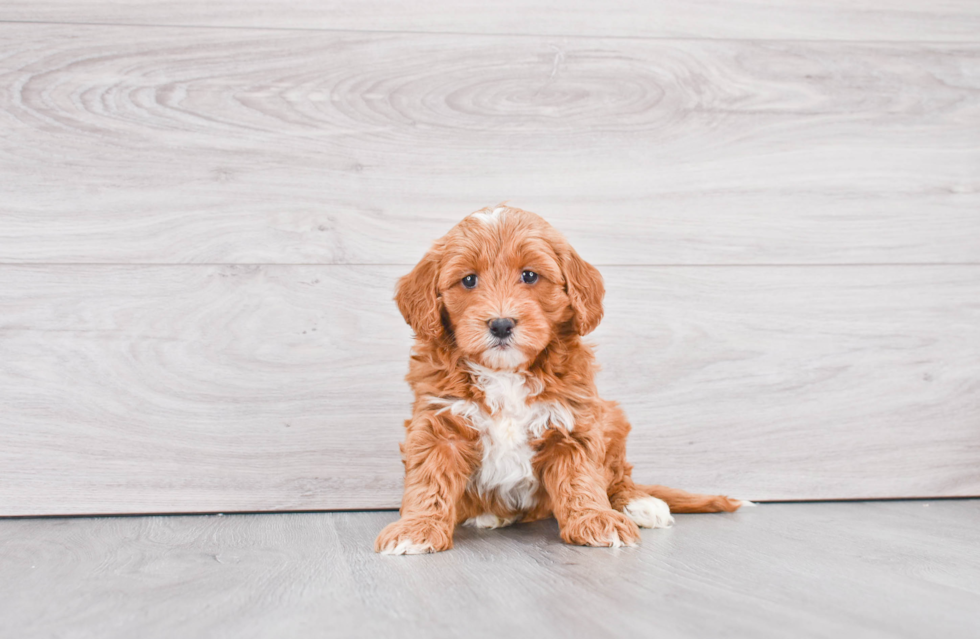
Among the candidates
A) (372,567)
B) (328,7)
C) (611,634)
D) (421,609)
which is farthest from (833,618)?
(328,7)

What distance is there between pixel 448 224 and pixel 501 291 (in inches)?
23.2

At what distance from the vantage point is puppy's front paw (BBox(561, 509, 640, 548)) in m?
1.46

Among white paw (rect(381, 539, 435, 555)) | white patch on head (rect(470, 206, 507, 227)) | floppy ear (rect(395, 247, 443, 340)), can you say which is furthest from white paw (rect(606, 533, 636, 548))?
white patch on head (rect(470, 206, 507, 227))

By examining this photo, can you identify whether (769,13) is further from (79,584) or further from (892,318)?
(79,584)

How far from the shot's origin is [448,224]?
2020mm

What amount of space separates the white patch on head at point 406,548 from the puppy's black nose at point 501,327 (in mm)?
421

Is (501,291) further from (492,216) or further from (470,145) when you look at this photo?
(470,145)

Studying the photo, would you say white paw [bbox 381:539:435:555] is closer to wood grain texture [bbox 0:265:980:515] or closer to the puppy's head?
the puppy's head

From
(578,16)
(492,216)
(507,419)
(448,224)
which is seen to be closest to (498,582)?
(507,419)

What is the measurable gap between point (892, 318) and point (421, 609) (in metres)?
1.68

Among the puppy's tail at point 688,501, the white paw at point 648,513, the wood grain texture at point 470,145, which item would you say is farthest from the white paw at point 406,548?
the wood grain texture at point 470,145

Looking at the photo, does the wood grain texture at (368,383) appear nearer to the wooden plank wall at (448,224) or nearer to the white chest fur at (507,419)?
the wooden plank wall at (448,224)

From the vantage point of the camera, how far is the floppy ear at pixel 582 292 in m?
1.54

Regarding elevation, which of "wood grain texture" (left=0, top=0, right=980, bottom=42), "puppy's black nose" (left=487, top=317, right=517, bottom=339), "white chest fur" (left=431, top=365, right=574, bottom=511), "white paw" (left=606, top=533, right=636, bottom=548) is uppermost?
"wood grain texture" (left=0, top=0, right=980, bottom=42)
